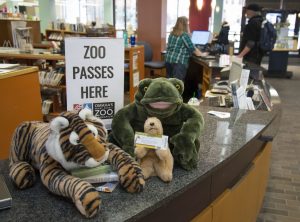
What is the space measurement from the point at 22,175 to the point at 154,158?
1.53ft

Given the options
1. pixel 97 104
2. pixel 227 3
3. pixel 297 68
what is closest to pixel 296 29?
pixel 297 68

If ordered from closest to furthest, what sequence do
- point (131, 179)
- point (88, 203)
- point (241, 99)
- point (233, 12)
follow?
point (88, 203) → point (131, 179) → point (241, 99) → point (233, 12)

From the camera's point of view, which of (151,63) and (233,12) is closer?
(151,63)

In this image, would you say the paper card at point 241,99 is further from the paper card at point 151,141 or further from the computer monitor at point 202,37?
the computer monitor at point 202,37

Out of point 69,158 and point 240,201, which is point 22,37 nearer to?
point 240,201

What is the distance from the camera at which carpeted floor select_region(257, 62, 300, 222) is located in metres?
2.73

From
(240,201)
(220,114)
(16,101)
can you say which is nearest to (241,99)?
(220,114)

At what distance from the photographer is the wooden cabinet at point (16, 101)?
3.11 m

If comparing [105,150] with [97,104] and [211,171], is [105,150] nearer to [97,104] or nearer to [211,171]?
[211,171]

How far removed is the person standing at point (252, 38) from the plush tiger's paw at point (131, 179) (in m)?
4.53

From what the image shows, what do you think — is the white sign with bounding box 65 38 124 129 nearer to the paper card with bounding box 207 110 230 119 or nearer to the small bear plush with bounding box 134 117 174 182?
the small bear plush with bounding box 134 117 174 182

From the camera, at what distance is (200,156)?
143 cm

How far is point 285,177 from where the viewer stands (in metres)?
3.40

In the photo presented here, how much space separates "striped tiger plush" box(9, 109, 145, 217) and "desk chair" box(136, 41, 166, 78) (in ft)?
18.8
